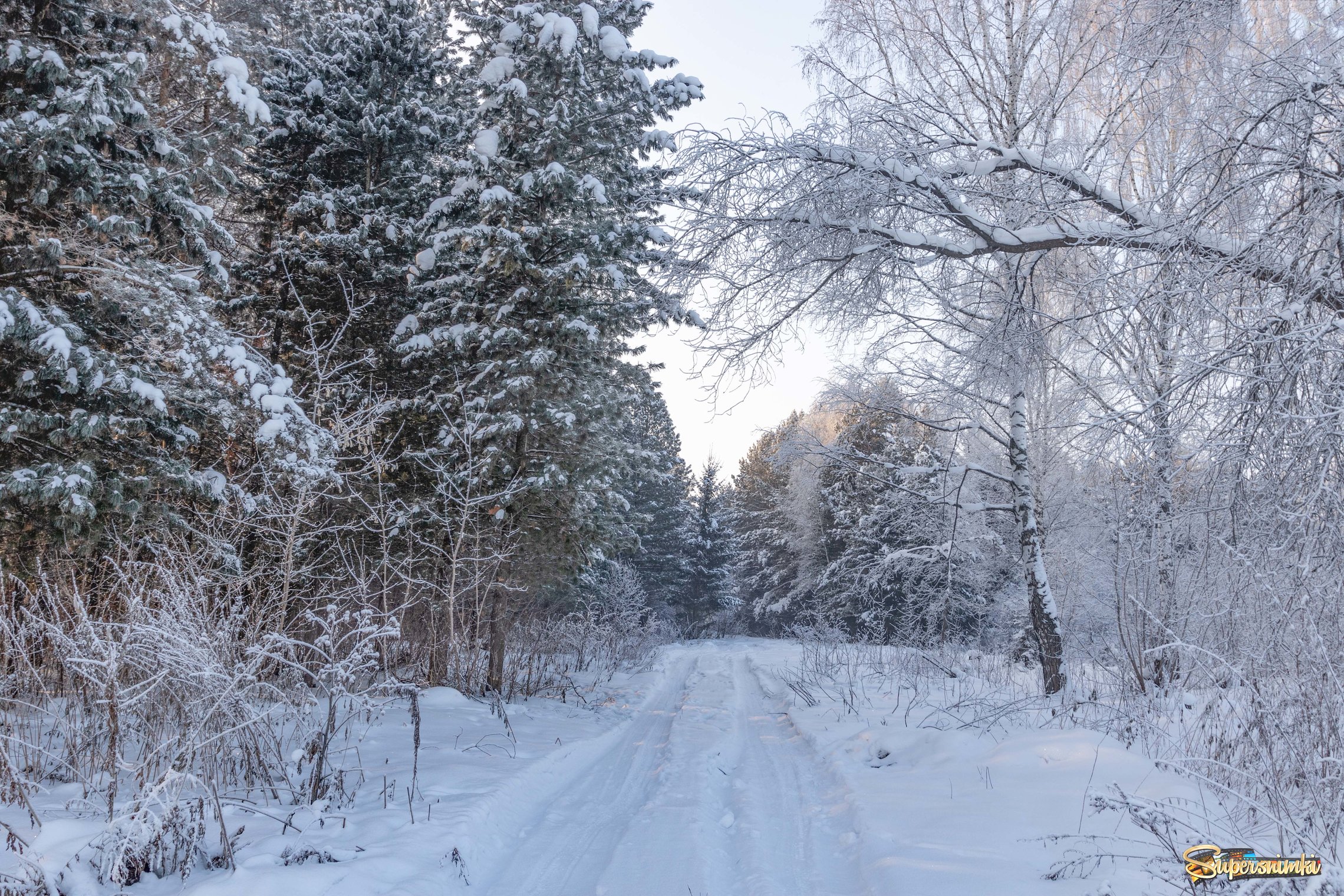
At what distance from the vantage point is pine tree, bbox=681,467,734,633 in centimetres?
3775

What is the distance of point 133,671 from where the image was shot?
15.2 ft

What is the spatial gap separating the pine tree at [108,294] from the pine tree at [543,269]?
297 cm

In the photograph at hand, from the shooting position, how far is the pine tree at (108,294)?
6652 millimetres

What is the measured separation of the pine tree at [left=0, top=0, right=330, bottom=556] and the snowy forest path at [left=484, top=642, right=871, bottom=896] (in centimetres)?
404

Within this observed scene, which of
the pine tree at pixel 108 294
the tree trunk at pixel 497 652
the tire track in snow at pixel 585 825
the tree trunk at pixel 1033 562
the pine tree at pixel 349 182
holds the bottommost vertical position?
the tire track in snow at pixel 585 825

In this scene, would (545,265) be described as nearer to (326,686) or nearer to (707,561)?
(326,686)

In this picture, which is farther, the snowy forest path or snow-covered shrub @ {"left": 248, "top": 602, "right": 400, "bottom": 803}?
snow-covered shrub @ {"left": 248, "top": 602, "right": 400, "bottom": 803}

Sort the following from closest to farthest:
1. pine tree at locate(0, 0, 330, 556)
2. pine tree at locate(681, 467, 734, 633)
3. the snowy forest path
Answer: the snowy forest path
pine tree at locate(0, 0, 330, 556)
pine tree at locate(681, 467, 734, 633)

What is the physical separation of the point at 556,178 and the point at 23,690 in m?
8.47

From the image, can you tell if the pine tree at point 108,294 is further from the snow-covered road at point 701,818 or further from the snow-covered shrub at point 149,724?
the snow-covered road at point 701,818

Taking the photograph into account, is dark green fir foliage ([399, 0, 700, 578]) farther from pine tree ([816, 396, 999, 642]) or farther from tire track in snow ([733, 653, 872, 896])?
tire track in snow ([733, 653, 872, 896])

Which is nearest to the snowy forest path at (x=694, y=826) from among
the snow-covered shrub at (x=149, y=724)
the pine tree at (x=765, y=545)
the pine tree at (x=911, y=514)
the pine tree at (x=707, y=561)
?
the snow-covered shrub at (x=149, y=724)

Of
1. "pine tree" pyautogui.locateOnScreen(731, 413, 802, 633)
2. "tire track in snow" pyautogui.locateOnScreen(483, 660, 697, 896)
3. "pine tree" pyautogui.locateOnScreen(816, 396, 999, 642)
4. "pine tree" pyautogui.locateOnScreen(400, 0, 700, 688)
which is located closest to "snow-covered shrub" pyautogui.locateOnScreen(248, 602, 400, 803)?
"tire track in snow" pyautogui.locateOnScreen(483, 660, 697, 896)

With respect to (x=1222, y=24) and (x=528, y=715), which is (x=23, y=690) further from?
(x=1222, y=24)
